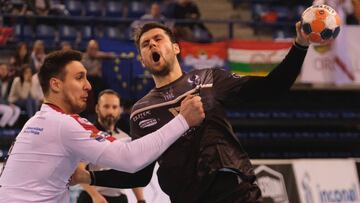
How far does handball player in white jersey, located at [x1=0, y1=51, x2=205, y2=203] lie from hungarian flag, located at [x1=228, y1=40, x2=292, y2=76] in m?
9.62

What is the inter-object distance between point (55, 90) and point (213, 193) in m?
1.20

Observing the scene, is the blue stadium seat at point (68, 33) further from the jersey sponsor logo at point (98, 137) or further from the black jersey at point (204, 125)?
the jersey sponsor logo at point (98, 137)

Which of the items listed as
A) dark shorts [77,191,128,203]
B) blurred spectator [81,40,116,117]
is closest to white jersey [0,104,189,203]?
dark shorts [77,191,128,203]

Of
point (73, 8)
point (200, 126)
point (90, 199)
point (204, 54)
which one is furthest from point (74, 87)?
point (73, 8)

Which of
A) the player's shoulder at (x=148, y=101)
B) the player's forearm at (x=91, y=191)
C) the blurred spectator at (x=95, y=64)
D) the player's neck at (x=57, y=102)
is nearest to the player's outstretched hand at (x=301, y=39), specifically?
the player's shoulder at (x=148, y=101)

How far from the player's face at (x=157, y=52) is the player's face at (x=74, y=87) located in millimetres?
742

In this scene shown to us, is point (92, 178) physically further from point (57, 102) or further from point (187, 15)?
point (187, 15)

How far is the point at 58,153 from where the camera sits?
3637mm

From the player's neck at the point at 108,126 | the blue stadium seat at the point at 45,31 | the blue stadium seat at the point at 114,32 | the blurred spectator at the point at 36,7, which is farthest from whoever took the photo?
the blue stadium seat at the point at 114,32

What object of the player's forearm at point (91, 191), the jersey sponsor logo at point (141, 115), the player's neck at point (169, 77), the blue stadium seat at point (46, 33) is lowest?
the player's forearm at point (91, 191)

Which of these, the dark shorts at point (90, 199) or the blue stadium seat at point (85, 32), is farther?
the blue stadium seat at point (85, 32)

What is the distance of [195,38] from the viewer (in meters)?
14.4

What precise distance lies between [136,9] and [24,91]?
535 centimetres

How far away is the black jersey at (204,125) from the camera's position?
4.18 meters
